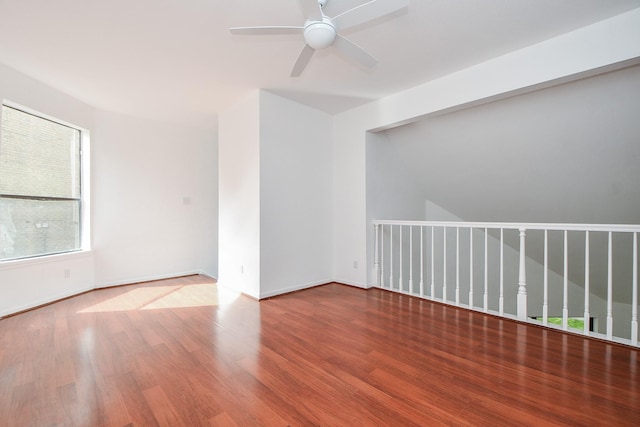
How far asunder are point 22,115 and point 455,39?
4726mm

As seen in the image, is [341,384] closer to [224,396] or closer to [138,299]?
[224,396]

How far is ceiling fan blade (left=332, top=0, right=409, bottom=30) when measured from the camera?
165 centimetres

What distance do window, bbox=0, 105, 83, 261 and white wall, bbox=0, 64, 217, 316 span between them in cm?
17

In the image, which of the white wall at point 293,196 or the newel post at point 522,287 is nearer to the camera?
the newel post at point 522,287

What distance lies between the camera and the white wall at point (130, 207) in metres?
3.27

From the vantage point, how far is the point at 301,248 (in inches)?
157

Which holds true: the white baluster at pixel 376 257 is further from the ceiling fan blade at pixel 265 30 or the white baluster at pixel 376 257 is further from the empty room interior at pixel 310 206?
the ceiling fan blade at pixel 265 30

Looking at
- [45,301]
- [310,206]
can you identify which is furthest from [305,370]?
[45,301]

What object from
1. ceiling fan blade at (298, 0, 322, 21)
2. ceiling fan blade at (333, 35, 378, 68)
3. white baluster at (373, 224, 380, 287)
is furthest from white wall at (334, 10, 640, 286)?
ceiling fan blade at (298, 0, 322, 21)

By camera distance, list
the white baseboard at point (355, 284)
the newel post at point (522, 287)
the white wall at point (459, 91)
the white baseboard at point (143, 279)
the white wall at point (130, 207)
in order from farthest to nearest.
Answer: the white baseboard at point (143, 279), the white baseboard at point (355, 284), the white wall at point (130, 207), the newel post at point (522, 287), the white wall at point (459, 91)

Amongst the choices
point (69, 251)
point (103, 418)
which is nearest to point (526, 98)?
point (103, 418)

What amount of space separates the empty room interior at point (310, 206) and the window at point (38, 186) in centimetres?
2

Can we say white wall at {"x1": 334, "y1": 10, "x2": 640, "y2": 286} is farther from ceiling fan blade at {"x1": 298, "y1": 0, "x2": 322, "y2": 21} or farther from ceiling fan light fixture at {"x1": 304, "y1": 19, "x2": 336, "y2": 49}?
ceiling fan blade at {"x1": 298, "y1": 0, "x2": 322, "y2": 21}

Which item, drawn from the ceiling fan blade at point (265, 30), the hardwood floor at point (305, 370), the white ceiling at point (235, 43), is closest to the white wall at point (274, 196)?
the white ceiling at point (235, 43)
